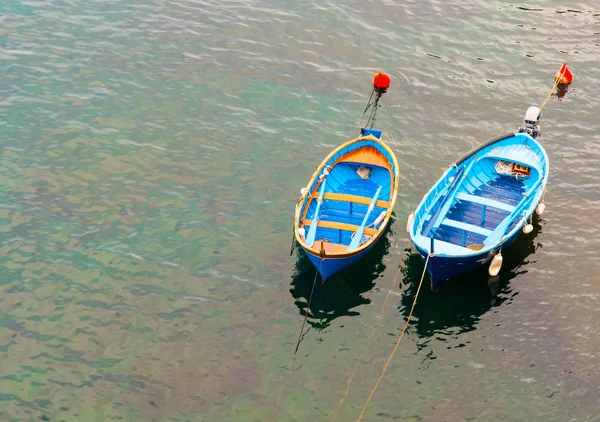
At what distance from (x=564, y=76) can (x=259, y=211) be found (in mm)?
20747

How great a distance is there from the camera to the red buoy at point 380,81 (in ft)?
131

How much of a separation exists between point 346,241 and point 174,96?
14712 millimetres

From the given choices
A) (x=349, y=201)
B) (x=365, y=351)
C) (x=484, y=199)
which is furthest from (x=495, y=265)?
(x=349, y=201)

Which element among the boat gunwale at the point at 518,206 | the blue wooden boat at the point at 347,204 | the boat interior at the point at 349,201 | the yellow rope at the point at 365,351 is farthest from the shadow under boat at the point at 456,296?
the boat interior at the point at 349,201

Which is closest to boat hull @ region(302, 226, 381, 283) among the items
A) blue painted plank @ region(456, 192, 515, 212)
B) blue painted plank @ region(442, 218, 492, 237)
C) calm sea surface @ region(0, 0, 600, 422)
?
calm sea surface @ region(0, 0, 600, 422)

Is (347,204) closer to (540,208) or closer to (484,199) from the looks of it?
(484,199)

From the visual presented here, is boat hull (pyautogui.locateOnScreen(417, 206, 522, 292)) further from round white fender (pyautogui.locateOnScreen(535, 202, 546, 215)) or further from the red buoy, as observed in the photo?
the red buoy

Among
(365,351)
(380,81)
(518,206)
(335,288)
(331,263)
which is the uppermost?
(380,81)

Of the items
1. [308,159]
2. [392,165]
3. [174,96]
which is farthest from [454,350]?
[174,96]

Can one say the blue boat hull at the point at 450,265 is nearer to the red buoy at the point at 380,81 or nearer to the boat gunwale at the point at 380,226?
the boat gunwale at the point at 380,226

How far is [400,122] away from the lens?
132 feet

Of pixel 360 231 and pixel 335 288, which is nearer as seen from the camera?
pixel 335 288

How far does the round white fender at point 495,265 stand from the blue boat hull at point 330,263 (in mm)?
5150

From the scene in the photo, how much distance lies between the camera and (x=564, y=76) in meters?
42.8
